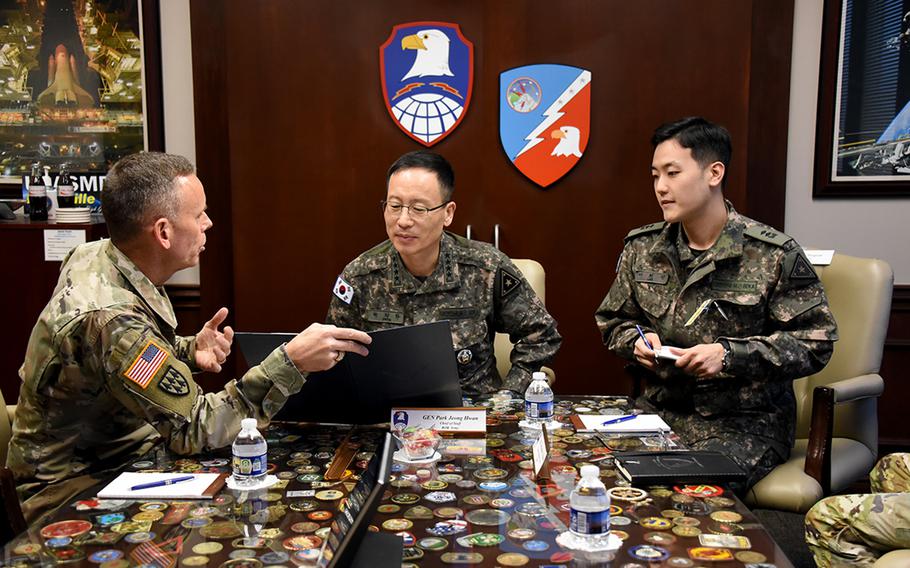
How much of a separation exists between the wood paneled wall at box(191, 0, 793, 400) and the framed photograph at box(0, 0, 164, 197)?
1.01 ft

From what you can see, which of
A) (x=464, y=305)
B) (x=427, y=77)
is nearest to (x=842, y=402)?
(x=464, y=305)

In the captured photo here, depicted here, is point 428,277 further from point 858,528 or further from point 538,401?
point 858,528

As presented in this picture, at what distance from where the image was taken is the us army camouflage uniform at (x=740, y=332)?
2.48m

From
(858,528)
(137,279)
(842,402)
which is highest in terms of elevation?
(137,279)

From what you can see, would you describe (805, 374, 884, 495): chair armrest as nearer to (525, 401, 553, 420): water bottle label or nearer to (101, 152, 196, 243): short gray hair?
(525, 401, 553, 420): water bottle label

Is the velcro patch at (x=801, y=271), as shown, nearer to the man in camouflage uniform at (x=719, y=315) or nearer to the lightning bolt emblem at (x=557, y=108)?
the man in camouflage uniform at (x=719, y=315)

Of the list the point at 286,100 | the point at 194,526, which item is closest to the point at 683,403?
the point at 194,526

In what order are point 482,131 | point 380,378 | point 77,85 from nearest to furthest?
point 380,378, point 482,131, point 77,85

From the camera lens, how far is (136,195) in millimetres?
1911

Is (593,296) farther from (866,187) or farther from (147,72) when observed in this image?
(147,72)

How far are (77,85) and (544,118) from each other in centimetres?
222

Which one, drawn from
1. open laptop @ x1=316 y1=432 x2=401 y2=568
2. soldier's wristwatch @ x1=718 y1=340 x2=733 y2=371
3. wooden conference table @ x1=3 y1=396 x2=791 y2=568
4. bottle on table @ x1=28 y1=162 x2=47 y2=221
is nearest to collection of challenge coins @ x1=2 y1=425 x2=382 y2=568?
wooden conference table @ x1=3 y1=396 x2=791 y2=568

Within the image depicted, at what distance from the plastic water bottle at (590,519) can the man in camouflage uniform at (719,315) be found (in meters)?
1.10

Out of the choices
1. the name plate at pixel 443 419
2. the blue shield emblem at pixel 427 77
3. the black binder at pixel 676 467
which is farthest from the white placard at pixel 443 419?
the blue shield emblem at pixel 427 77
